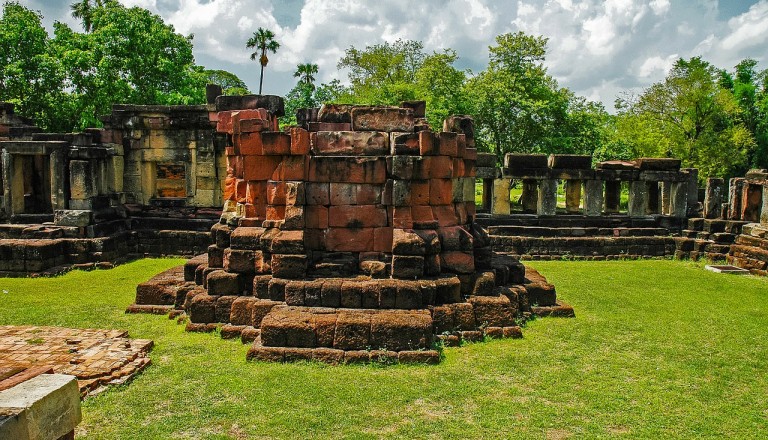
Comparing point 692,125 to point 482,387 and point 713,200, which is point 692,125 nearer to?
point 713,200

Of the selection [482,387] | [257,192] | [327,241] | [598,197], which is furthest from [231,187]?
[598,197]

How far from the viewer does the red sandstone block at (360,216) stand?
293 inches

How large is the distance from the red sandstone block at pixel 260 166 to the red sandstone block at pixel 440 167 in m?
2.15

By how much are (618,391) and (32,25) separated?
27.7 m

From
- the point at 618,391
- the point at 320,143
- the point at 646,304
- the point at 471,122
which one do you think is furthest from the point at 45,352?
the point at 646,304

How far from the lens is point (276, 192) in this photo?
7.53 m

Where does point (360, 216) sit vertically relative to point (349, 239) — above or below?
above

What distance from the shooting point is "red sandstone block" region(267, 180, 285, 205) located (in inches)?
295

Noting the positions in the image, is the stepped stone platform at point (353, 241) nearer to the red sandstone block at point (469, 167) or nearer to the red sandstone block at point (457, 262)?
the red sandstone block at point (457, 262)

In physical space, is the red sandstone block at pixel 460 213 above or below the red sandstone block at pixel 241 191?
below

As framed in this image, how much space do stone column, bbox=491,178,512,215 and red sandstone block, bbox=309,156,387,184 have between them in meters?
8.49

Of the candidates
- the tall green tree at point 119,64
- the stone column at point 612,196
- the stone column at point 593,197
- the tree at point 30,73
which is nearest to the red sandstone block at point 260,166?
the stone column at point 593,197

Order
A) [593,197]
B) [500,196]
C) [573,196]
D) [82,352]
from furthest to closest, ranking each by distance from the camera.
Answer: [573,196] < [593,197] < [500,196] < [82,352]

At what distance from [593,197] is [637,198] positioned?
1378 mm
